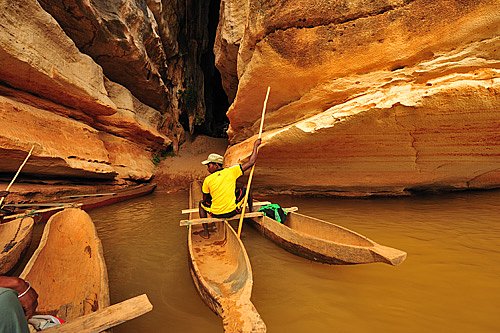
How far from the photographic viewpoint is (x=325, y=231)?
3.87 m

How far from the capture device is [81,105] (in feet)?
30.1

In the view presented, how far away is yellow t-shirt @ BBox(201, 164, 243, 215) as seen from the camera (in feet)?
14.7

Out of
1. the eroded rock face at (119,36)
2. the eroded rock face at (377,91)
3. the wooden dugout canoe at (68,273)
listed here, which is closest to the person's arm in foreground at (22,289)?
the wooden dugout canoe at (68,273)

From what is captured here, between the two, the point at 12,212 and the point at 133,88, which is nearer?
the point at 12,212

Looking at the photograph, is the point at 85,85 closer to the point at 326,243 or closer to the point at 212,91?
the point at 326,243

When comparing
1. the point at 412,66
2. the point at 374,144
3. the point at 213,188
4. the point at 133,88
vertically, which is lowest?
the point at 213,188

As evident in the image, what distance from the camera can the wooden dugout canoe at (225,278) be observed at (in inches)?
75.3

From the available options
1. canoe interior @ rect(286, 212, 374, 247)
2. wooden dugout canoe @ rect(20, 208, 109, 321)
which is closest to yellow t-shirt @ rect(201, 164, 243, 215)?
canoe interior @ rect(286, 212, 374, 247)

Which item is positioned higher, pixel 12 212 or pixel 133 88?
pixel 133 88

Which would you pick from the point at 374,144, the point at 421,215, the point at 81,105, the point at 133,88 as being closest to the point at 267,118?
the point at 374,144

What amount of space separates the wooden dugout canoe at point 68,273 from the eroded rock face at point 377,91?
4.64 metres

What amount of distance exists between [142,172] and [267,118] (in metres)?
7.38

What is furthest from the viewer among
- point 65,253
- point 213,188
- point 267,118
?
point 267,118

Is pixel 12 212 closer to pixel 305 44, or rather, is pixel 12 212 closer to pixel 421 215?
pixel 305 44
